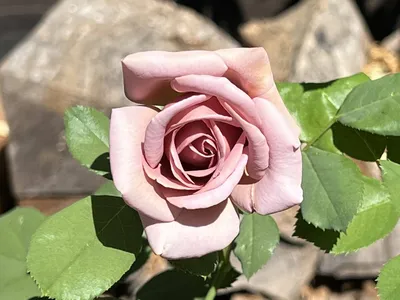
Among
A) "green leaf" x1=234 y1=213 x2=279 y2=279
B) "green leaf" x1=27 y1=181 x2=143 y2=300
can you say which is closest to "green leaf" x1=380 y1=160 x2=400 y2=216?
"green leaf" x1=234 y1=213 x2=279 y2=279

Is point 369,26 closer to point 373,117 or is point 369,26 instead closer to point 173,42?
point 173,42

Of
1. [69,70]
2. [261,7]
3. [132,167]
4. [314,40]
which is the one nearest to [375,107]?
[132,167]

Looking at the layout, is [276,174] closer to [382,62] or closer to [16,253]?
[16,253]

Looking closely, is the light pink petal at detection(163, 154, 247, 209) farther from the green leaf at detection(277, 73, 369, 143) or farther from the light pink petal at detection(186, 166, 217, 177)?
the green leaf at detection(277, 73, 369, 143)

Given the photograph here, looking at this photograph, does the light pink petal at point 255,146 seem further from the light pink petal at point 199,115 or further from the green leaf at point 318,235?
the green leaf at point 318,235

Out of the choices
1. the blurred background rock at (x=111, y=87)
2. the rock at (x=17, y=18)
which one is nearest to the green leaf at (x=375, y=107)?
the blurred background rock at (x=111, y=87)

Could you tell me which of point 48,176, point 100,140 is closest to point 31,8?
point 48,176
